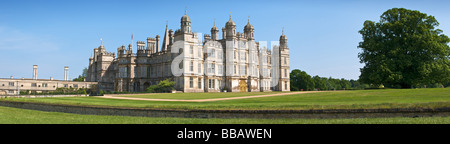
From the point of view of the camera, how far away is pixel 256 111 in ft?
43.7

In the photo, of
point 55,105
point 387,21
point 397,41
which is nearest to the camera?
point 55,105

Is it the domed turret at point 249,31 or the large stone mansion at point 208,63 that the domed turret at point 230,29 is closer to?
the large stone mansion at point 208,63

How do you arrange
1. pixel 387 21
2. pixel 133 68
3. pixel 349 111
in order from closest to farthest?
pixel 349 111 → pixel 387 21 → pixel 133 68

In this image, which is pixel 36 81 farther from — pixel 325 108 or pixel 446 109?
pixel 446 109

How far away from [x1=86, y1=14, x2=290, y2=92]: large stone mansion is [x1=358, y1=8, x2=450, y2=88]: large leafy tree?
965 inches

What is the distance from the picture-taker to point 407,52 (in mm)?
33438

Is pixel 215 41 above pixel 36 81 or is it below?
above

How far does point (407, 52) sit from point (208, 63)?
30.0 m

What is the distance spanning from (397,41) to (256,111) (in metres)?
27.2

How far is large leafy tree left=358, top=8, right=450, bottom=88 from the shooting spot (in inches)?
1237

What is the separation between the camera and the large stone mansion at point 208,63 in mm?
49125

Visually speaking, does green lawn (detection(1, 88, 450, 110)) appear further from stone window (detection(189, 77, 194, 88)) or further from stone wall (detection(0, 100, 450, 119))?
stone window (detection(189, 77, 194, 88))
